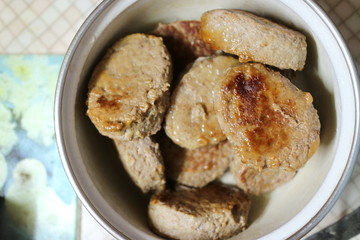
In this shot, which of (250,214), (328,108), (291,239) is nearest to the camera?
(291,239)

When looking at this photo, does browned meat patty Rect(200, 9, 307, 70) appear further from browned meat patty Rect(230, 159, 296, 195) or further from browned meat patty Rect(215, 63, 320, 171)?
browned meat patty Rect(230, 159, 296, 195)

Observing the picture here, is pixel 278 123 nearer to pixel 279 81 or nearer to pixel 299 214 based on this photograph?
pixel 279 81

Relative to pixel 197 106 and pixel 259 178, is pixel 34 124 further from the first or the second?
pixel 259 178

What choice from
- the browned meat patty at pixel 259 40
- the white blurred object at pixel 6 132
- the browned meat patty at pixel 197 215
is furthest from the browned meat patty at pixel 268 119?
the white blurred object at pixel 6 132

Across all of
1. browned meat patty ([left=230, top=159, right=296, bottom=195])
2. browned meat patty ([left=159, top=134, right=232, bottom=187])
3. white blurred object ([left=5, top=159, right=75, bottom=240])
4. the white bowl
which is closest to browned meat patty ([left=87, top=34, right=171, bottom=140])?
the white bowl

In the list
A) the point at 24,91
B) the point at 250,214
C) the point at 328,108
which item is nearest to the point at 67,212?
the point at 24,91

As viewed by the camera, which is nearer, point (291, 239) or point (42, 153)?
point (291, 239)

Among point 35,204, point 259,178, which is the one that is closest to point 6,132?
point 35,204

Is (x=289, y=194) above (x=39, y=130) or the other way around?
above
